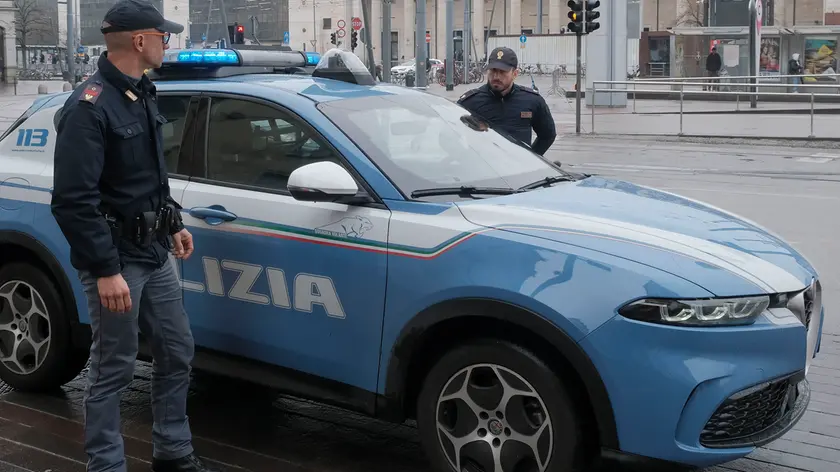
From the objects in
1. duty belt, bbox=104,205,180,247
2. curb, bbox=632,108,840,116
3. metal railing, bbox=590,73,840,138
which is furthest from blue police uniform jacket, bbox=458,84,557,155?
curb, bbox=632,108,840,116

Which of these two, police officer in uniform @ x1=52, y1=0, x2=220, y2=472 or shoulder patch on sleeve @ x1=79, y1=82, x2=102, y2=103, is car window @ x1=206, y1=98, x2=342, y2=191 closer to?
police officer in uniform @ x1=52, y1=0, x2=220, y2=472

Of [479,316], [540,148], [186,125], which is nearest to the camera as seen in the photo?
[479,316]

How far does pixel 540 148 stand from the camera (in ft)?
23.5

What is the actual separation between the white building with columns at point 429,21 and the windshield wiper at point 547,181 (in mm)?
82850

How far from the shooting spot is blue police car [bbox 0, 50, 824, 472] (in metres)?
3.29

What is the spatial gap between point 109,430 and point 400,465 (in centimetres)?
118

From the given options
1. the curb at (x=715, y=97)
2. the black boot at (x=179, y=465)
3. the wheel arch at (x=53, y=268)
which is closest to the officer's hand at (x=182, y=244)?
the black boot at (x=179, y=465)

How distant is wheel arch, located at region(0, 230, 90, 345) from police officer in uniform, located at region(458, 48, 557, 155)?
10.4ft

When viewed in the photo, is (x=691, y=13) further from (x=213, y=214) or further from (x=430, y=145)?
(x=213, y=214)

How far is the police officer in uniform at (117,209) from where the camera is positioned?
348 cm

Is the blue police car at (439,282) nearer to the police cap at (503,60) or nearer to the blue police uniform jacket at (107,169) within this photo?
the blue police uniform jacket at (107,169)

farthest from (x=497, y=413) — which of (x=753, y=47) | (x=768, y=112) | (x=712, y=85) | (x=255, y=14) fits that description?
(x=255, y=14)

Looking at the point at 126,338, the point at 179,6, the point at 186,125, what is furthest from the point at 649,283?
the point at 179,6

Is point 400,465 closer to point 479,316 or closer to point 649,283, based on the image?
point 479,316
